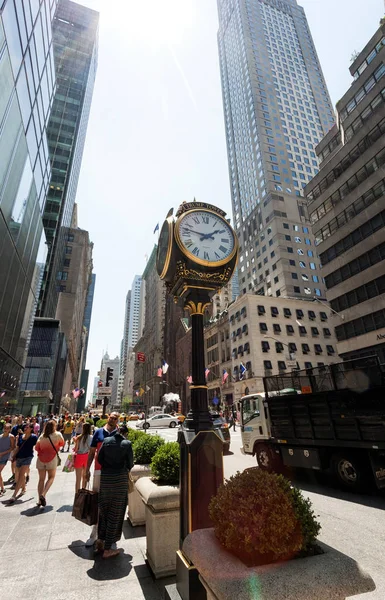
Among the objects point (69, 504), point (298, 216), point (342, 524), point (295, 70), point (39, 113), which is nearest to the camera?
point (342, 524)

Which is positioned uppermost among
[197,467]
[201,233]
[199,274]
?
[201,233]

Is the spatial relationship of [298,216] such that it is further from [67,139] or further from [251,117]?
[67,139]

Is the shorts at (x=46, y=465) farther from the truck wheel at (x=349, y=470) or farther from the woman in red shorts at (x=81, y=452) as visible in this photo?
the truck wheel at (x=349, y=470)

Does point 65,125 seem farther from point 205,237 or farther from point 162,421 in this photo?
point 205,237

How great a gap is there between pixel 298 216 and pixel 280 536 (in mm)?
77250

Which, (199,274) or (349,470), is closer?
(199,274)

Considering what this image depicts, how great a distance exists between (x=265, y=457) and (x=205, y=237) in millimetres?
10107

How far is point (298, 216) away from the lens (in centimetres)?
7169

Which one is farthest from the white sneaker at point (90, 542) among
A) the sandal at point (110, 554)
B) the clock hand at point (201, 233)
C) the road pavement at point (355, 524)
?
the clock hand at point (201, 233)

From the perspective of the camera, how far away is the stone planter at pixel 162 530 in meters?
4.07

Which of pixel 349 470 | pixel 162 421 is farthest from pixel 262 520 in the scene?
pixel 162 421

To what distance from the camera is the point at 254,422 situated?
40.1 ft

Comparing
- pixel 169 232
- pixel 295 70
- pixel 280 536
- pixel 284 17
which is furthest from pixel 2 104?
pixel 284 17

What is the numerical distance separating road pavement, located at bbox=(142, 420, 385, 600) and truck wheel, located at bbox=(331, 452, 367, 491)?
0.29 meters
